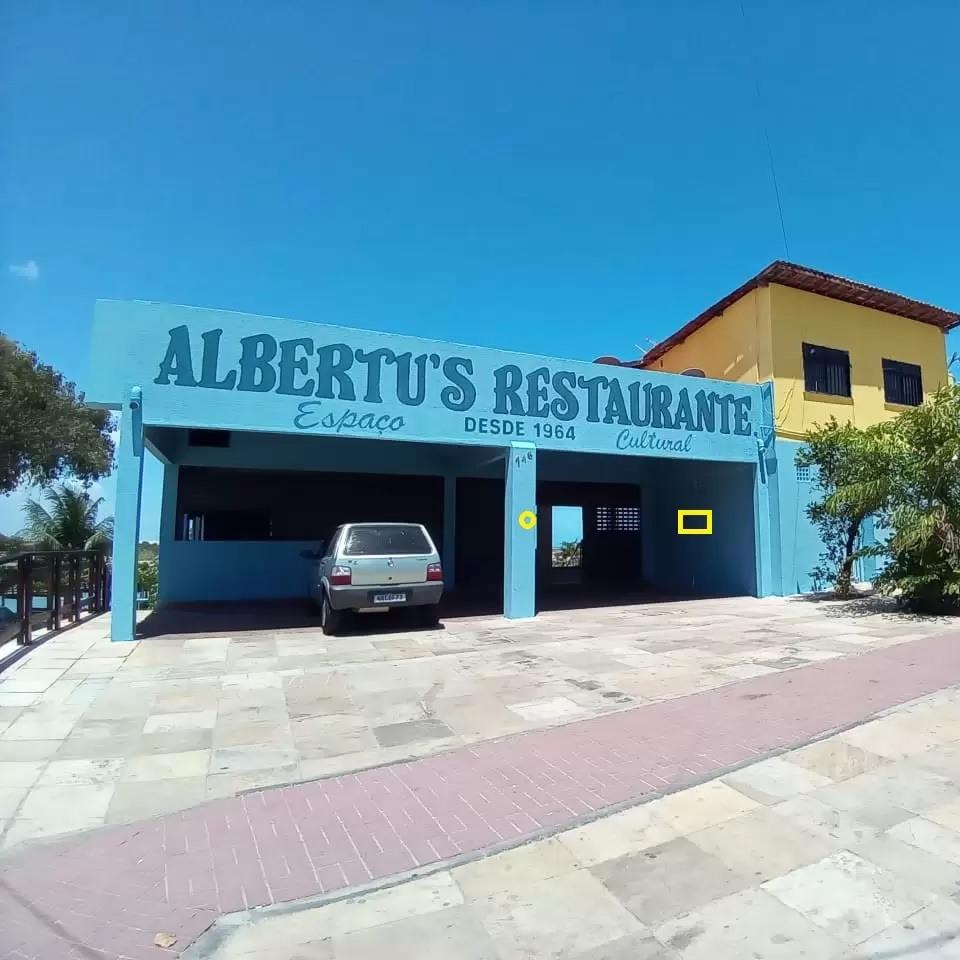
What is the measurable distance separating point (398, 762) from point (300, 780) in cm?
72

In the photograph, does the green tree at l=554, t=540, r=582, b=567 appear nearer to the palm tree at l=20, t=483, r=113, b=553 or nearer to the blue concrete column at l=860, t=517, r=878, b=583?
the blue concrete column at l=860, t=517, r=878, b=583

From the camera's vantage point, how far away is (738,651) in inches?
334

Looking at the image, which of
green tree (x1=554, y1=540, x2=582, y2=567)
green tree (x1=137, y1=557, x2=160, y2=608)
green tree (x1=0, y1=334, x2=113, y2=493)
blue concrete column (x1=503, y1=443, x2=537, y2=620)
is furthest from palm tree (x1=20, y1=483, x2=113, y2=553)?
green tree (x1=554, y1=540, x2=582, y2=567)

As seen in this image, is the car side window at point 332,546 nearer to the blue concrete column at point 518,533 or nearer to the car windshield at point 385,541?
the car windshield at point 385,541

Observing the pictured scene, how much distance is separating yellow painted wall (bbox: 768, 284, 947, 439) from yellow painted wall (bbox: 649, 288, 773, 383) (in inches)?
8.3

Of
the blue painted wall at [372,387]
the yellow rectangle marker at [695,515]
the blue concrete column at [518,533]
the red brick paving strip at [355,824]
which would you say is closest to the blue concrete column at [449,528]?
the blue concrete column at [518,533]

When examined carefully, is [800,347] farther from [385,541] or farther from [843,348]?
[385,541]

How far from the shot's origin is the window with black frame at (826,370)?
604 inches

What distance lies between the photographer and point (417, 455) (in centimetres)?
1585

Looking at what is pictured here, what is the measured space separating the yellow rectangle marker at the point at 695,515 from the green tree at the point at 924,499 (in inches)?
171

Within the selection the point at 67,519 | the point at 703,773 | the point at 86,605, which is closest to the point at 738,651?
the point at 703,773

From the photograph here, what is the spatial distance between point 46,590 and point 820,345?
16.5 meters

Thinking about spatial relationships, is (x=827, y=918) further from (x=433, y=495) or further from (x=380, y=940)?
(x=433, y=495)

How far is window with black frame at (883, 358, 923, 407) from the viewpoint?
55.3 feet
